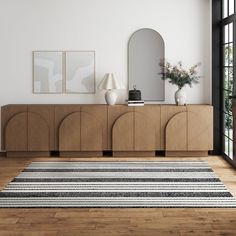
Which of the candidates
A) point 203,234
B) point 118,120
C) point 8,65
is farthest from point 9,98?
point 203,234

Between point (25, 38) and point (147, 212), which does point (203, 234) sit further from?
point (25, 38)

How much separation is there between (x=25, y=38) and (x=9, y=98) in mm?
891

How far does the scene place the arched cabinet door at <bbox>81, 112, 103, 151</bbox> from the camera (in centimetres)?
767

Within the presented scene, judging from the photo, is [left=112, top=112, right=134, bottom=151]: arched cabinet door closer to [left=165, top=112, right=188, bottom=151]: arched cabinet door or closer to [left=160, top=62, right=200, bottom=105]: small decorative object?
[left=165, top=112, right=188, bottom=151]: arched cabinet door

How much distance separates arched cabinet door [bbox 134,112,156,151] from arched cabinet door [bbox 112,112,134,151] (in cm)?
5

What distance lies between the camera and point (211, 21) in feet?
26.1

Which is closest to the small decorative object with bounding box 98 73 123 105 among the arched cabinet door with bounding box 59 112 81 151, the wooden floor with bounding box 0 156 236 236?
the arched cabinet door with bounding box 59 112 81 151

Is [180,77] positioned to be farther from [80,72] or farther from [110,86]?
[80,72]

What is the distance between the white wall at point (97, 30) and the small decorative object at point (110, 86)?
0.26 metres

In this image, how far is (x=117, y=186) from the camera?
18.8ft

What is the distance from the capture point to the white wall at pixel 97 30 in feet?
26.2

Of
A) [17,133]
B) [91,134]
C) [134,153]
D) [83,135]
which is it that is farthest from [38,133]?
[134,153]

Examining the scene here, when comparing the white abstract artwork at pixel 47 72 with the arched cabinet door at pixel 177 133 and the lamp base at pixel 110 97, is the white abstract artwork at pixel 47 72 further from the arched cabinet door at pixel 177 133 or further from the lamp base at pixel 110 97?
the arched cabinet door at pixel 177 133

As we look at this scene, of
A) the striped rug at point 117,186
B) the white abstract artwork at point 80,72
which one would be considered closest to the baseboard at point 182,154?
the striped rug at point 117,186
